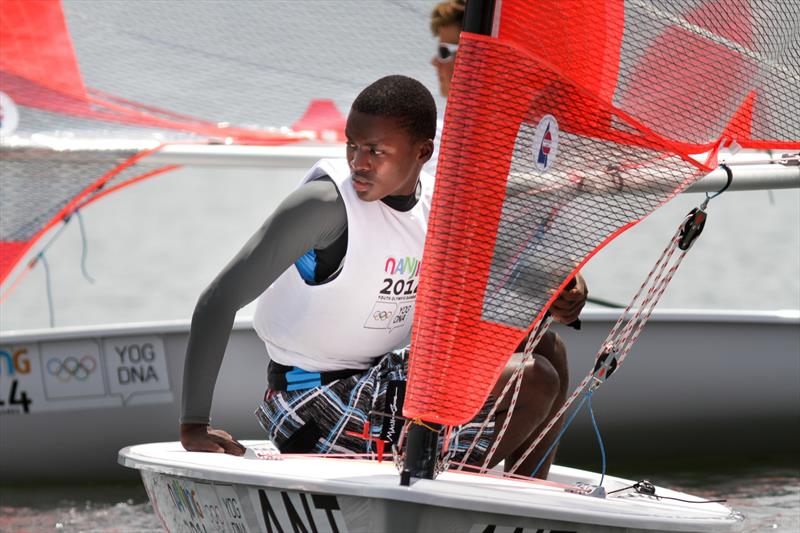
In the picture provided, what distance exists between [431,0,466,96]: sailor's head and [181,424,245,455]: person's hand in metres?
1.72

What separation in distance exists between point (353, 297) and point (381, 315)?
0.08 m

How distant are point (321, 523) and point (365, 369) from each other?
51 cm

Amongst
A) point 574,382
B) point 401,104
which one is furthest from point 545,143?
point 574,382

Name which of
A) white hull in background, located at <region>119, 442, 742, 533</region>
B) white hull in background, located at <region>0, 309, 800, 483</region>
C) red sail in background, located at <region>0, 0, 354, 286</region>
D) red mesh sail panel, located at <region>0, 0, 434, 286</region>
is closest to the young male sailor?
white hull in background, located at <region>119, 442, 742, 533</region>

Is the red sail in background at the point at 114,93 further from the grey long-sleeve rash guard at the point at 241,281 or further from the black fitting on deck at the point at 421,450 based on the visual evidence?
the black fitting on deck at the point at 421,450

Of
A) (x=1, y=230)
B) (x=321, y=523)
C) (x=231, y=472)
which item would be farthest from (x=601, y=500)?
(x=1, y=230)

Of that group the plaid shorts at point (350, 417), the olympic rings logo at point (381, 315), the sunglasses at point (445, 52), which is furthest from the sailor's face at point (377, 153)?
the sunglasses at point (445, 52)

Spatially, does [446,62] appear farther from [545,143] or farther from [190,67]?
[545,143]

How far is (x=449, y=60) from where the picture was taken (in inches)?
155

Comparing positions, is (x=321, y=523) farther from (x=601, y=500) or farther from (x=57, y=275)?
(x=57, y=275)

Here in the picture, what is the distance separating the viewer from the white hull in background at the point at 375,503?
2100 mm

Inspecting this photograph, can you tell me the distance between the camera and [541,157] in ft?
7.33

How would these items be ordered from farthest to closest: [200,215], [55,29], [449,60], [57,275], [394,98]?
[200,215] → [57,275] → [55,29] → [449,60] → [394,98]

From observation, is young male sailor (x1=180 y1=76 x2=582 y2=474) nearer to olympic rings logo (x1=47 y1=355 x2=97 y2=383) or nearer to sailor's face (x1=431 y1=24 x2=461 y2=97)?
sailor's face (x1=431 y1=24 x2=461 y2=97)
